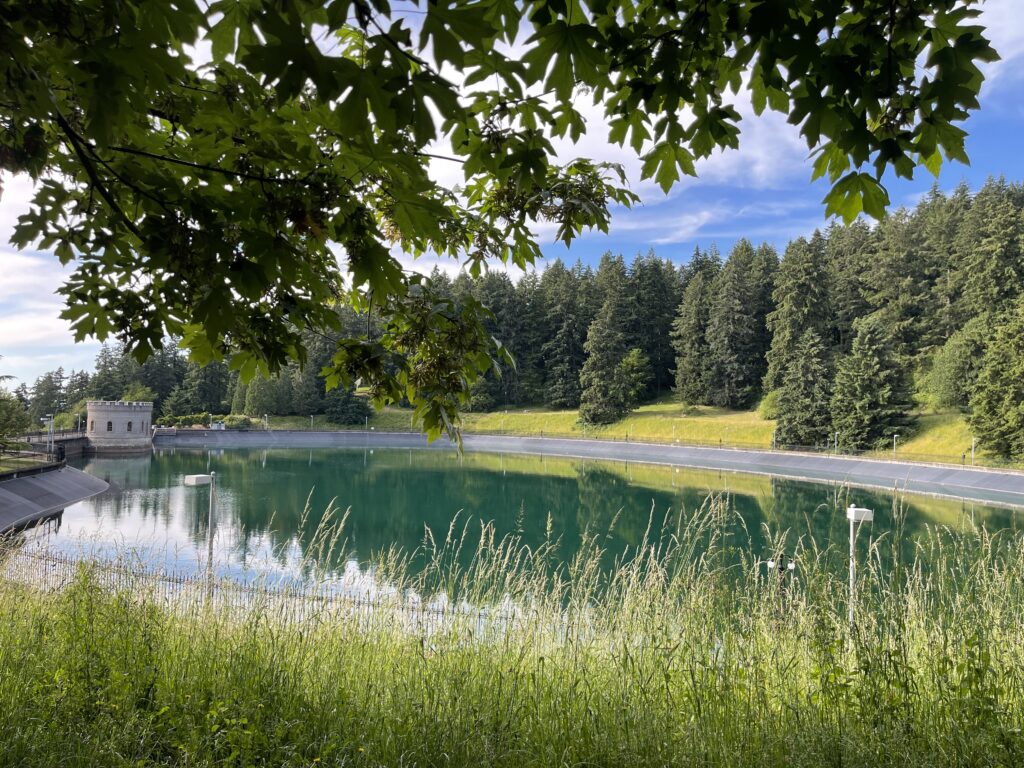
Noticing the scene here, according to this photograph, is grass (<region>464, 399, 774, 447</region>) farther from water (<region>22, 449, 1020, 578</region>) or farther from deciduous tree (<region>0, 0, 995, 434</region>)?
deciduous tree (<region>0, 0, 995, 434</region>)

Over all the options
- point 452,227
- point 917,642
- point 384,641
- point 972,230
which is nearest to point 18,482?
point 384,641

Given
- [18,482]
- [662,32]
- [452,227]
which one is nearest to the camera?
[662,32]

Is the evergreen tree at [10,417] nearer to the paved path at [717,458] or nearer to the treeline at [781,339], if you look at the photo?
the treeline at [781,339]

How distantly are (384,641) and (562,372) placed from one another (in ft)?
180

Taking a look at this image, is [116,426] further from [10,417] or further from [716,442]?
[716,442]

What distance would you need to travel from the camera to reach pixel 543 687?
3.08 meters

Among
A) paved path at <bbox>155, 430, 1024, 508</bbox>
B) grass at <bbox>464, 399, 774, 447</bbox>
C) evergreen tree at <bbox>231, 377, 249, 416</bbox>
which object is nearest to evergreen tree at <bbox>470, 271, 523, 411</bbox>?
grass at <bbox>464, 399, 774, 447</bbox>

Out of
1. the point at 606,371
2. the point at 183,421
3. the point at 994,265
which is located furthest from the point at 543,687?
the point at 183,421

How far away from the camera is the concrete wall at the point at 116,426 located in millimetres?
42344

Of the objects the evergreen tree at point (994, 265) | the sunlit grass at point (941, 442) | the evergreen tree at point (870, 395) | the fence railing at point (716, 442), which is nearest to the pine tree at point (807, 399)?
the fence railing at point (716, 442)

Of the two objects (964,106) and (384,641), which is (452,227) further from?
(384,641)

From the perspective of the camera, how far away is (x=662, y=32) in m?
2.16

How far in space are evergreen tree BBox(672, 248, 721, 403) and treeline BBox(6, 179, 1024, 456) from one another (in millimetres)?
137

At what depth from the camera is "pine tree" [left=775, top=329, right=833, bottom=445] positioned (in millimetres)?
39969
